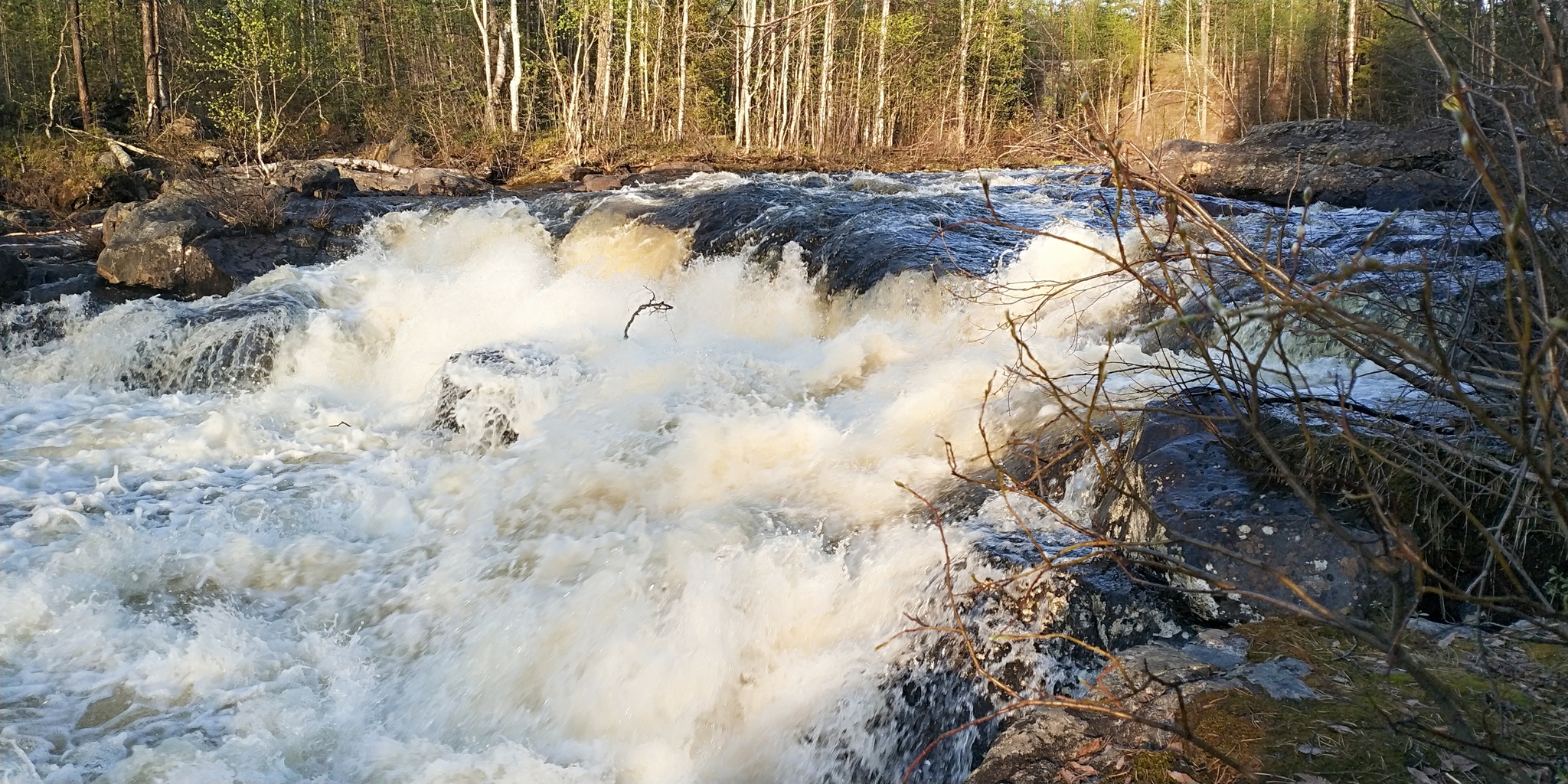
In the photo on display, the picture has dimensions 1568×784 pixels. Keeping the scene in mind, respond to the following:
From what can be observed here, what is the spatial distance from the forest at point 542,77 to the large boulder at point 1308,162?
2347 millimetres

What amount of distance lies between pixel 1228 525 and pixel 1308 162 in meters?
13.0

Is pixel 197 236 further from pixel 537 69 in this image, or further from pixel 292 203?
pixel 537 69

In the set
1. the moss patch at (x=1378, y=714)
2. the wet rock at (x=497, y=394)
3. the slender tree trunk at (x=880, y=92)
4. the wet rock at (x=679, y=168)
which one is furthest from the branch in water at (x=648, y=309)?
the slender tree trunk at (x=880, y=92)

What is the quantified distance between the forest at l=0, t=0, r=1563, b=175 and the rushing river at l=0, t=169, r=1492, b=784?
393 inches

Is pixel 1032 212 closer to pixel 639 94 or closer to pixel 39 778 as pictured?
pixel 39 778

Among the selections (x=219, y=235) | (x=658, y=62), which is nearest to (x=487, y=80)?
(x=658, y=62)

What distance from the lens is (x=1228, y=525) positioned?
130 inches

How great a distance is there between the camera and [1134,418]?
439 centimetres

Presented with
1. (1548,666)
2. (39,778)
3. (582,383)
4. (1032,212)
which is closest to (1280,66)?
(1032,212)

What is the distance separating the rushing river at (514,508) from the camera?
11.0 ft

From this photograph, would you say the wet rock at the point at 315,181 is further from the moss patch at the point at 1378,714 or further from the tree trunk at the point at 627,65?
the moss patch at the point at 1378,714

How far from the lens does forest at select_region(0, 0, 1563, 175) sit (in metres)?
19.3

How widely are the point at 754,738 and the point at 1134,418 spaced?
2.37 meters

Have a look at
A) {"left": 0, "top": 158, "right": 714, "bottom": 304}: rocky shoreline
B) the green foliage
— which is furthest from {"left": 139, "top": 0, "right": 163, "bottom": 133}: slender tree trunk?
{"left": 0, "top": 158, "right": 714, "bottom": 304}: rocky shoreline
